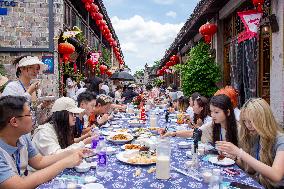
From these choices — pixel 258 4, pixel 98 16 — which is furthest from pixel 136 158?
pixel 98 16

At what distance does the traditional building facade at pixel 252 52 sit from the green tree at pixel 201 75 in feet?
1.66

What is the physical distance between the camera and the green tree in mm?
10414

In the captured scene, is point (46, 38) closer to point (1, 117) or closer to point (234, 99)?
point (234, 99)

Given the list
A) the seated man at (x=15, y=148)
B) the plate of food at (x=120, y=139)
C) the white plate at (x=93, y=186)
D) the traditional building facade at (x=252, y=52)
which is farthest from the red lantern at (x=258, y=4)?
the white plate at (x=93, y=186)

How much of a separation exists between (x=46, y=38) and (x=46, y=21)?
511 mm

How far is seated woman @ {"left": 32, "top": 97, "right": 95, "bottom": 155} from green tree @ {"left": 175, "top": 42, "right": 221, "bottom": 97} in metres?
7.08

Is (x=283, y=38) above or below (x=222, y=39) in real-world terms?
below

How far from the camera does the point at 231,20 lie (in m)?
10.1

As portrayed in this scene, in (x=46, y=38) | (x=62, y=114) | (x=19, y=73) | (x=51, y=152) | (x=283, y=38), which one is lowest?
(x=51, y=152)

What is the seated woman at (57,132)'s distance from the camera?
3.50 meters

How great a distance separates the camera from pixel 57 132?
365 cm

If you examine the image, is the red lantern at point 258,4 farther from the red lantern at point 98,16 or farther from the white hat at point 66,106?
the red lantern at point 98,16

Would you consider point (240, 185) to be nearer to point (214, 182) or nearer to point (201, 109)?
point (214, 182)

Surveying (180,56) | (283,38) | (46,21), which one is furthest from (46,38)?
(180,56)
